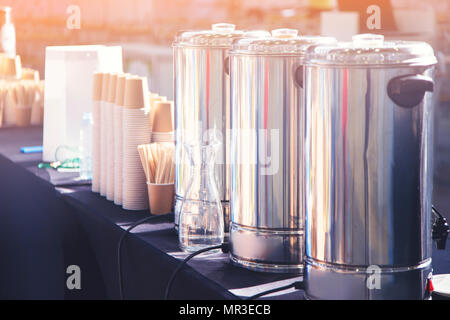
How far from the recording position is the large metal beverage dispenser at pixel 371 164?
0.88 m

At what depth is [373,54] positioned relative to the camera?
2.86 ft

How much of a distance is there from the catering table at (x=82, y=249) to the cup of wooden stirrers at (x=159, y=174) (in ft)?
0.14

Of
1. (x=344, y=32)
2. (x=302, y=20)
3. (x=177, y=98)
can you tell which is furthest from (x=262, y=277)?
(x=302, y=20)

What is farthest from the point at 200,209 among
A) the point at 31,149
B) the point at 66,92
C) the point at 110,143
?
the point at 31,149

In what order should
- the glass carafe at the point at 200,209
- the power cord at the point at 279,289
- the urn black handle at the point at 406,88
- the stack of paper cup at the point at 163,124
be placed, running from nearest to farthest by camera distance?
1. the urn black handle at the point at 406,88
2. the power cord at the point at 279,289
3. the glass carafe at the point at 200,209
4. the stack of paper cup at the point at 163,124

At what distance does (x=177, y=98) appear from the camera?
1.31 metres

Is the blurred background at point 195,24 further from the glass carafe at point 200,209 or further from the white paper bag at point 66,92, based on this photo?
the glass carafe at point 200,209

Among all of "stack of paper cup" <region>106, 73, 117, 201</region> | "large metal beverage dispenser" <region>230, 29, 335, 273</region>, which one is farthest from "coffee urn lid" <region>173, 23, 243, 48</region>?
"stack of paper cup" <region>106, 73, 117, 201</region>

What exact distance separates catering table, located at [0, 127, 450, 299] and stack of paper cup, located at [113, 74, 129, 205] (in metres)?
0.04

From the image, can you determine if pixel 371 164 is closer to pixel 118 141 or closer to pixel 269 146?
pixel 269 146

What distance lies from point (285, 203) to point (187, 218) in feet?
0.68

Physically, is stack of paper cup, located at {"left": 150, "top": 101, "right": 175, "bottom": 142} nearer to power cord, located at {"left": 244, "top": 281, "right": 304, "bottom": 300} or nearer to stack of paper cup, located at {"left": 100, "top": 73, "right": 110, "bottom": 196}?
stack of paper cup, located at {"left": 100, "top": 73, "right": 110, "bottom": 196}

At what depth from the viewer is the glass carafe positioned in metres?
1.20

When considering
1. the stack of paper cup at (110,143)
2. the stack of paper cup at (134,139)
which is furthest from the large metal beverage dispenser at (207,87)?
the stack of paper cup at (110,143)
